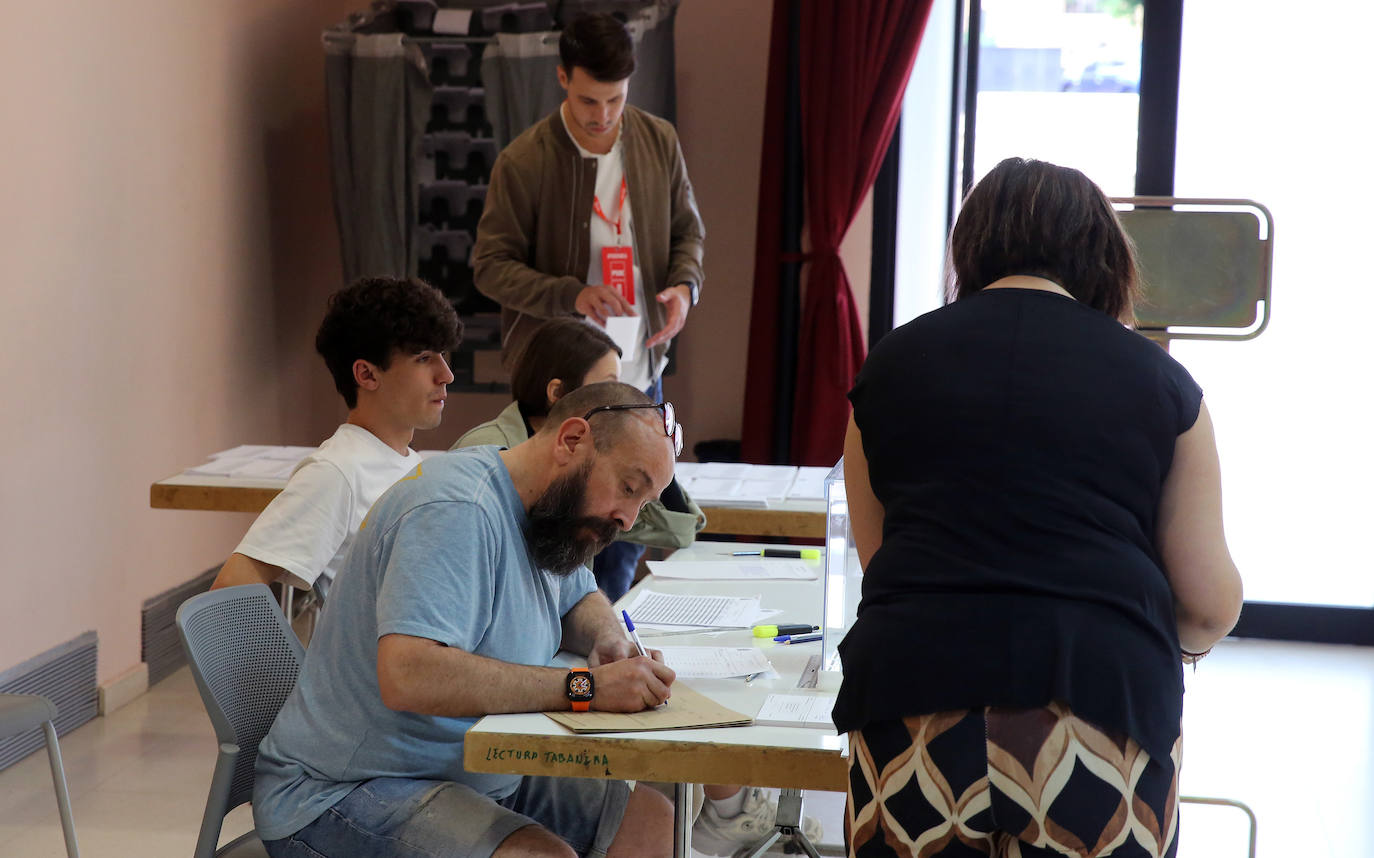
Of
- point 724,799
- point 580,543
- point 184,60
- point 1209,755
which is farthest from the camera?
point 184,60

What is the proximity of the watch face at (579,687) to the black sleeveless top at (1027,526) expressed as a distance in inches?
14.6

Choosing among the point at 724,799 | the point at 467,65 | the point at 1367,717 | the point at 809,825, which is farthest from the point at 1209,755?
the point at 467,65

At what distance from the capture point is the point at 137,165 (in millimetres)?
4012

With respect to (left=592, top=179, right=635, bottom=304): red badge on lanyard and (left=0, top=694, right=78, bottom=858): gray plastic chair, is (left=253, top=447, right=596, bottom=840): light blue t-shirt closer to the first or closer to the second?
(left=0, top=694, right=78, bottom=858): gray plastic chair

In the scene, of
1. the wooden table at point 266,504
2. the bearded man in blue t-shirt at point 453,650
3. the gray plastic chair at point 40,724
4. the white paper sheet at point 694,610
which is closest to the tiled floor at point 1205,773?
the gray plastic chair at point 40,724

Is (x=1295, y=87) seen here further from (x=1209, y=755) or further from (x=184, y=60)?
(x=184, y=60)

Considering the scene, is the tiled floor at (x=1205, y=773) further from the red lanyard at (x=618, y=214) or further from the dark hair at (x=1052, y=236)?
the dark hair at (x=1052, y=236)

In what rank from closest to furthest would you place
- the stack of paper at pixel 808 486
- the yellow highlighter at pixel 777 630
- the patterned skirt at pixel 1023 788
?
the patterned skirt at pixel 1023 788, the yellow highlighter at pixel 777 630, the stack of paper at pixel 808 486

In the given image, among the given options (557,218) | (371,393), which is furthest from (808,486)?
(371,393)

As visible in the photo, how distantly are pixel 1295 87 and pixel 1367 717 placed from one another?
7.59ft

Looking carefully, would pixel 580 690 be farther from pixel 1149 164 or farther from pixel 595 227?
pixel 1149 164

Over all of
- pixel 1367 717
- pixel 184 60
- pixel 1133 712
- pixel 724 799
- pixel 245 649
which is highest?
pixel 184 60

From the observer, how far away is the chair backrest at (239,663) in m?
1.85

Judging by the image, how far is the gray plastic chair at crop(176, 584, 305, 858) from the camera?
5.99ft
